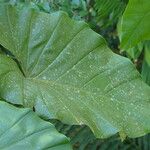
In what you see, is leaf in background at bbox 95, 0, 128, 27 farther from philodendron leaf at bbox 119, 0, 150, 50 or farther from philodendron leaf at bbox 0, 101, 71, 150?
philodendron leaf at bbox 0, 101, 71, 150

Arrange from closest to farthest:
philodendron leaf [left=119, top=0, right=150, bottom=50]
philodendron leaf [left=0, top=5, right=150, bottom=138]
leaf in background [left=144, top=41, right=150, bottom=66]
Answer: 1. philodendron leaf [left=119, top=0, right=150, bottom=50]
2. philodendron leaf [left=0, top=5, right=150, bottom=138]
3. leaf in background [left=144, top=41, right=150, bottom=66]

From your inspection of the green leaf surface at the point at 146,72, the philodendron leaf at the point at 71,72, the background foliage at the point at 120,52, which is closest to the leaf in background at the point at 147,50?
the background foliage at the point at 120,52

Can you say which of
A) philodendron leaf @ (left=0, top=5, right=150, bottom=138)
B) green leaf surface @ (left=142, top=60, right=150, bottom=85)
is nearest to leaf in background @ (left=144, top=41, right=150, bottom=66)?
green leaf surface @ (left=142, top=60, right=150, bottom=85)

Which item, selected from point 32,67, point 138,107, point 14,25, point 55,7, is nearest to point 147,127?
point 138,107

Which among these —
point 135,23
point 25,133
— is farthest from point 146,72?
point 25,133

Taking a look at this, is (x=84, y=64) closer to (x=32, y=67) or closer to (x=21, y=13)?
(x=32, y=67)

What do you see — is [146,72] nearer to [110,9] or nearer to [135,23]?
[110,9]
